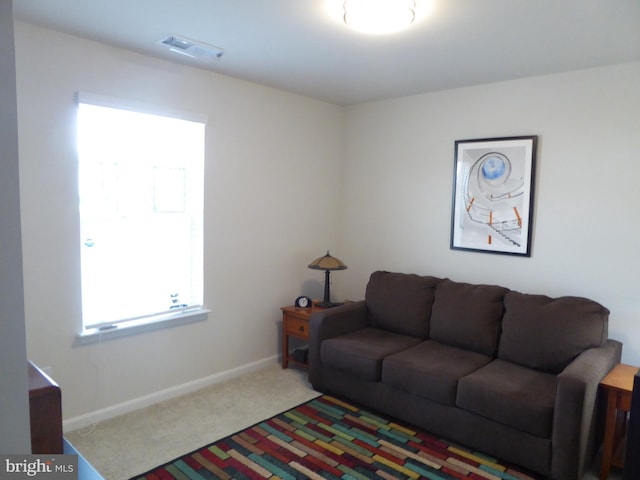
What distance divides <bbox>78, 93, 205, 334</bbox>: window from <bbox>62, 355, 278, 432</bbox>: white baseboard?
1.83 ft

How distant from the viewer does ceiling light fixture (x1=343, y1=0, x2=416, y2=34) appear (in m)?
2.04

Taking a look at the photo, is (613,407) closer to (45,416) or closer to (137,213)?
(45,416)

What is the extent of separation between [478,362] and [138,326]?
2.34m

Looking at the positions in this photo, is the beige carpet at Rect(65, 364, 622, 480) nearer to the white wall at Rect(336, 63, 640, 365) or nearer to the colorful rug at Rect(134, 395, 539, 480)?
the colorful rug at Rect(134, 395, 539, 480)

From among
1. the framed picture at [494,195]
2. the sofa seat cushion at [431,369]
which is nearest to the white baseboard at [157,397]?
the sofa seat cushion at [431,369]

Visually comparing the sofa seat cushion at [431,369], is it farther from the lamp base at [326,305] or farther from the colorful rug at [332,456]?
the lamp base at [326,305]

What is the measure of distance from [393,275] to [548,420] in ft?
5.52

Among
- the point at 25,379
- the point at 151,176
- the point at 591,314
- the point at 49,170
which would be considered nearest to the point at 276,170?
the point at 151,176

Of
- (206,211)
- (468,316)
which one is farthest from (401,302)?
(206,211)

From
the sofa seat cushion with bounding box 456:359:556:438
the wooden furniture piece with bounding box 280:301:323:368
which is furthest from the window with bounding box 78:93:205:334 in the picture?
the sofa seat cushion with bounding box 456:359:556:438

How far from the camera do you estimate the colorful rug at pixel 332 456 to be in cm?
242

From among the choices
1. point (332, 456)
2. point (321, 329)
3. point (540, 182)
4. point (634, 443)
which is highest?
point (540, 182)

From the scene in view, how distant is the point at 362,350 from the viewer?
3158mm

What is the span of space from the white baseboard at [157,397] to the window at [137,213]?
22.0 inches
